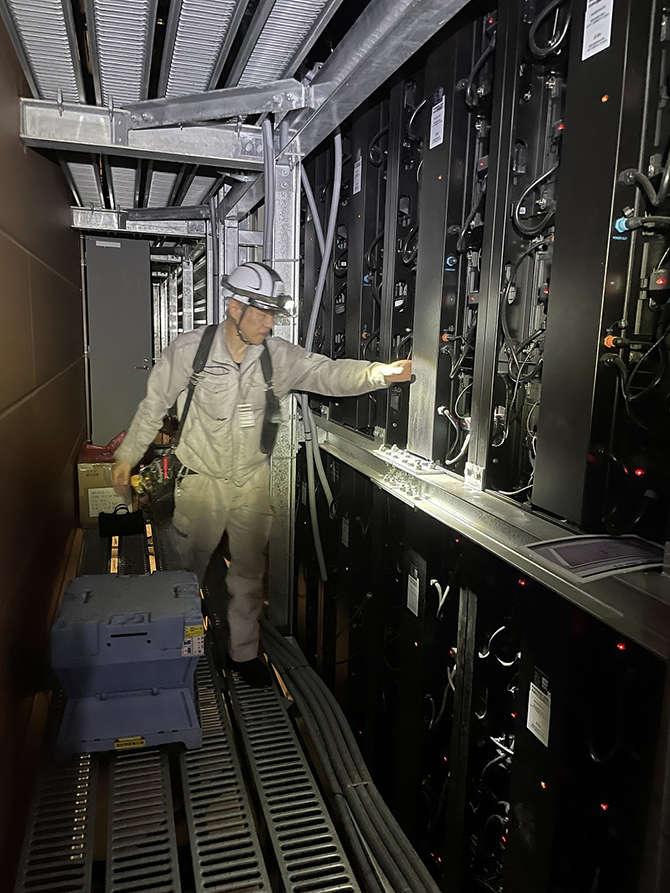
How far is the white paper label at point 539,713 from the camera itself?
5.44 feet

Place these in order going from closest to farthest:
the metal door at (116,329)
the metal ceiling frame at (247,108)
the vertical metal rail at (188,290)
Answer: the metal ceiling frame at (247,108) < the metal door at (116,329) < the vertical metal rail at (188,290)

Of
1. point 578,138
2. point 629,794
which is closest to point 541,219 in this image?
point 578,138

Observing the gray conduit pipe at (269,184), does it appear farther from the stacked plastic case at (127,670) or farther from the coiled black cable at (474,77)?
the stacked plastic case at (127,670)

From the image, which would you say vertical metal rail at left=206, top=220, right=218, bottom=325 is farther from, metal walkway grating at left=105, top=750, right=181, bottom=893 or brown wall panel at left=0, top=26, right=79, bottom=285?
metal walkway grating at left=105, top=750, right=181, bottom=893

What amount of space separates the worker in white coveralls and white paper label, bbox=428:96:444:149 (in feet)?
3.56

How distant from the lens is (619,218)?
4.98 feet

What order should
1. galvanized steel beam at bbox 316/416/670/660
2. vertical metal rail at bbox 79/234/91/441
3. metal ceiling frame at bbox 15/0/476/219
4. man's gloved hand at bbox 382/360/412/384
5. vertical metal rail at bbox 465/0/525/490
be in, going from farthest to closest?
1. vertical metal rail at bbox 79/234/91/441
2. man's gloved hand at bbox 382/360/412/384
3. metal ceiling frame at bbox 15/0/476/219
4. vertical metal rail at bbox 465/0/525/490
5. galvanized steel beam at bbox 316/416/670/660

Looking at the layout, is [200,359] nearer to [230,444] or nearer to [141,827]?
[230,444]

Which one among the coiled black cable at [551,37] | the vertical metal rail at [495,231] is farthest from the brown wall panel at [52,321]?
the coiled black cable at [551,37]

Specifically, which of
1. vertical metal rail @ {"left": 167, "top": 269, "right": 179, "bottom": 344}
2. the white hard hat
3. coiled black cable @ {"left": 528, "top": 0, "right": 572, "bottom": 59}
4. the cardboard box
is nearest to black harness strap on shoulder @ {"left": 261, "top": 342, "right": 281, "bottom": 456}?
the white hard hat

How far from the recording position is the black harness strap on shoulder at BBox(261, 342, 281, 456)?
3346 mm

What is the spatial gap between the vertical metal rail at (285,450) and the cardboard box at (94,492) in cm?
235

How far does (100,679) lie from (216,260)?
343 cm

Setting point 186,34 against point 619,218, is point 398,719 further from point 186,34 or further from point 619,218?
point 186,34
